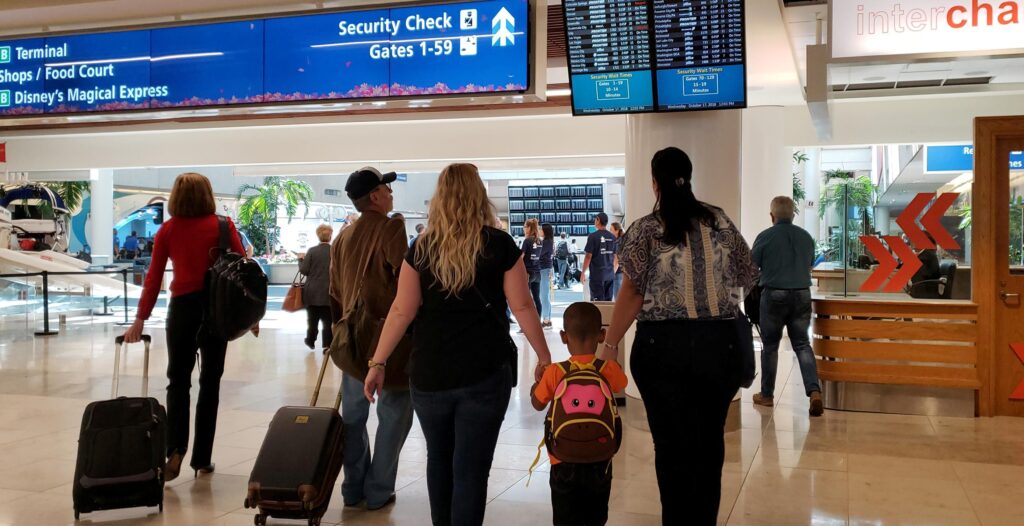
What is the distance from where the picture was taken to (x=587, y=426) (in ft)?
9.78

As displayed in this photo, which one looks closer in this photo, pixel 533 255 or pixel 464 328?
pixel 464 328

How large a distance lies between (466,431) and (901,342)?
16.0ft

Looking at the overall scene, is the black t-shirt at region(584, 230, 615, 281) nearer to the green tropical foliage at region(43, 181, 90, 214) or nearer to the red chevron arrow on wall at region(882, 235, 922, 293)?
the red chevron arrow on wall at region(882, 235, 922, 293)

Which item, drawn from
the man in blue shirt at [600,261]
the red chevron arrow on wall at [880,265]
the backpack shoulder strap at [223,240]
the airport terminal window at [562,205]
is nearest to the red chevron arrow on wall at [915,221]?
the red chevron arrow on wall at [880,265]

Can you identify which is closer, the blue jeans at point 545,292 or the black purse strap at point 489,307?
the black purse strap at point 489,307

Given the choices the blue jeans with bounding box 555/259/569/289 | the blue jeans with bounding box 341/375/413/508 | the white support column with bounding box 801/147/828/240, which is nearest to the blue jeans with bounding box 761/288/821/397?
the blue jeans with bounding box 341/375/413/508

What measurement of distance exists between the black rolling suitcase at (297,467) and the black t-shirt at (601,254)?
8.39 meters

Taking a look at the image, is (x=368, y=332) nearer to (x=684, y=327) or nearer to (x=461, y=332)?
(x=461, y=332)

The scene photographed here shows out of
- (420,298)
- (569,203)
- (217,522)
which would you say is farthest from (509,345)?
(569,203)

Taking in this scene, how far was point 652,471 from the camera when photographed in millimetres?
4785

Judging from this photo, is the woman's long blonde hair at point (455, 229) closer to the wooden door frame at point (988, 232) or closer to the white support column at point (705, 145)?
the white support column at point (705, 145)

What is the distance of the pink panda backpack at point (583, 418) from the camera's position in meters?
2.98

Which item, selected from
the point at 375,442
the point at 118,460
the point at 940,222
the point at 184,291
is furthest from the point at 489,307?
the point at 940,222

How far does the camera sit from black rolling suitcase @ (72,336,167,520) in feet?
12.6
